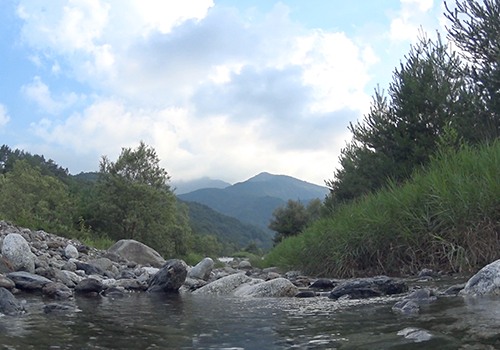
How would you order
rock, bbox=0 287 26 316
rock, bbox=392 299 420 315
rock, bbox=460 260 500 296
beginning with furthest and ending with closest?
rock, bbox=0 287 26 316, rock, bbox=460 260 500 296, rock, bbox=392 299 420 315

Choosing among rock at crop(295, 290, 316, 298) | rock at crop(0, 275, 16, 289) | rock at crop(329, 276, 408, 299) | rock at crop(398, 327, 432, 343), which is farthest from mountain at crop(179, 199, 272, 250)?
rock at crop(398, 327, 432, 343)

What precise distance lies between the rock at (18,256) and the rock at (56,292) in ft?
5.32

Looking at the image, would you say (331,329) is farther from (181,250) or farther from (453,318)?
(181,250)

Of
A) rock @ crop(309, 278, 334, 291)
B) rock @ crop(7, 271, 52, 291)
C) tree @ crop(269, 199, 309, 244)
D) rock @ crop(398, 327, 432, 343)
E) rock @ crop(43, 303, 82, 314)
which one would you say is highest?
tree @ crop(269, 199, 309, 244)

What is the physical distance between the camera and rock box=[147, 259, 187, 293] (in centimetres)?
765

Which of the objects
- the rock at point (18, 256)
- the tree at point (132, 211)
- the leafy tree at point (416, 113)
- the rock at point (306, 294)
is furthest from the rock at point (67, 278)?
the tree at point (132, 211)

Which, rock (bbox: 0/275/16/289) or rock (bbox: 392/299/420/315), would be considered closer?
rock (bbox: 392/299/420/315)

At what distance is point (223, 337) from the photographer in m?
3.03

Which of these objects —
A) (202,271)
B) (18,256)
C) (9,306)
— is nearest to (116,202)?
(202,271)

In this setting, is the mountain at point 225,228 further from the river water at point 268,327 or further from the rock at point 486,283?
the rock at point 486,283

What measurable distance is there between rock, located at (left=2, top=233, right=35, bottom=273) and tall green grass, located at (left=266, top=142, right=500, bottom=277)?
5.73 m

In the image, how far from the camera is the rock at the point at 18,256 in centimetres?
746

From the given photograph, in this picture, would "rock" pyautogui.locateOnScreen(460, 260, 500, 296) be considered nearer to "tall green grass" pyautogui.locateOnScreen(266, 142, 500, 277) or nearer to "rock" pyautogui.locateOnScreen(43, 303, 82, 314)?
"tall green grass" pyautogui.locateOnScreen(266, 142, 500, 277)

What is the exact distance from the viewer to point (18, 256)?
7516 millimetres
